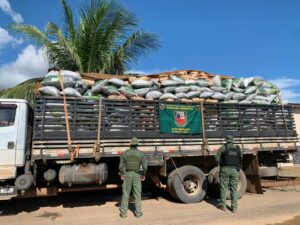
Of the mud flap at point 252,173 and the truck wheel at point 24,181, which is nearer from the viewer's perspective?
the truck wheel at point 24,181

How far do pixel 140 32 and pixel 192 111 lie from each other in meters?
6.19

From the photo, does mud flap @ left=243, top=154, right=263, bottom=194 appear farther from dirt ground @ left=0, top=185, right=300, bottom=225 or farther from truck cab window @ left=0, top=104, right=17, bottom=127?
truck cab window @ left=0, top=104, right=17, bottom=127

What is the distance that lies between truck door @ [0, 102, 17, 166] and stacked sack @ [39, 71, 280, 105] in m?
0.78

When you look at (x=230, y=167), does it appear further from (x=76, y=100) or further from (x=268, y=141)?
(x=76, y=100)

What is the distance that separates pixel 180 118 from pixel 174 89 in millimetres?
849

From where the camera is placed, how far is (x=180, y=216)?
6328 millimetres

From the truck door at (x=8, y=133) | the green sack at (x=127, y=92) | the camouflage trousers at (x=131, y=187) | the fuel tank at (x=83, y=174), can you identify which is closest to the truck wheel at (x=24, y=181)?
the truck door at (x=8, y=133)

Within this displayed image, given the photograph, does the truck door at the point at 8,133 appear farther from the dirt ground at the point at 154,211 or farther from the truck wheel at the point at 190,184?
the truck wheel at the point at 190,184

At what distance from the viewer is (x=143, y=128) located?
7219 millimetres

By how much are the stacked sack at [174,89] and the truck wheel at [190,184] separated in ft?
5.85

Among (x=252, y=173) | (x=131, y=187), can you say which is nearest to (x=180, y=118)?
(x=131, y=187)

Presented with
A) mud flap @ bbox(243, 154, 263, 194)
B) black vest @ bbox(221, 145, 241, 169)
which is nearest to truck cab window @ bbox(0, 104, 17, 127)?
black vest @ bbox(221, 145, 241, 169)

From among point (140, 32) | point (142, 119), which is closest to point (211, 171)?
point (142, 119)

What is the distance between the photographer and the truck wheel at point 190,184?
7.48 metres
